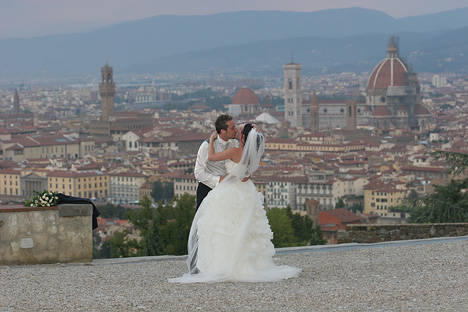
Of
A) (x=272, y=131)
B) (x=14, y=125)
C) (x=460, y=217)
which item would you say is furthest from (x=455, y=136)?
(x=460, y=217)

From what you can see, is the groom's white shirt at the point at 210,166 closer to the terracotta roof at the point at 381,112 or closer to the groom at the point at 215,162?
the groom at the point at 215,162

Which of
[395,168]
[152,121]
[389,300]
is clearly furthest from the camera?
[152,121]

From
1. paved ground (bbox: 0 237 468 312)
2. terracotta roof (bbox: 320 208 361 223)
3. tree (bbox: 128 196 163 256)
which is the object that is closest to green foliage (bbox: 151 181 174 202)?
terracotta roof (bbox: 320 208 361 223)

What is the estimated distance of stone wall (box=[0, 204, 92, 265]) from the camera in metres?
6.69

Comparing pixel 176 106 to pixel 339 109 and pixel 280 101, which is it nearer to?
pixel 280 101

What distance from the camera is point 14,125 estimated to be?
101375 millimetres

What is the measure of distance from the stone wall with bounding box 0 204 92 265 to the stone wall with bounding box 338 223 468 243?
2.36m

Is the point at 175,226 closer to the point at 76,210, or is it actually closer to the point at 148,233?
the point at 148,233

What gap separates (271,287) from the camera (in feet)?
19.2

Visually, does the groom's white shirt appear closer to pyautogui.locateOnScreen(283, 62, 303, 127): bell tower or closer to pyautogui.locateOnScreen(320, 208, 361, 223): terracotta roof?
pyautogui.locateOnScreen(320, 208, 361, 223): terracotta roof

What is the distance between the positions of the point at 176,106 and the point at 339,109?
47443mm

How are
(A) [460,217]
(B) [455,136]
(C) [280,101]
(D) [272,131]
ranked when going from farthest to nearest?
(C) [280,101], (D) [272,131], (B) [455,136], (A) [460,217]

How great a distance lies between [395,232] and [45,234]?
9.42ft

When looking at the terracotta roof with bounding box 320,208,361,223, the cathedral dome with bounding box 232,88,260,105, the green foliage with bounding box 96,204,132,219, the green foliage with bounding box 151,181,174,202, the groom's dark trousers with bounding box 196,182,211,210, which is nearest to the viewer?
the groom's dark trousers with bounding box 196,182,211,210
